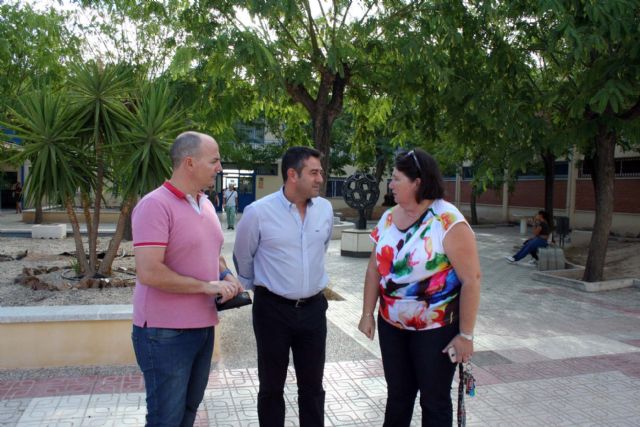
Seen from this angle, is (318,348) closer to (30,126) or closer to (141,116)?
(141,116)

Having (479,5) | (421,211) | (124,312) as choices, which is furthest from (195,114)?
(421,211)

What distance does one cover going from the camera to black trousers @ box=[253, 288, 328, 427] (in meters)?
3.02

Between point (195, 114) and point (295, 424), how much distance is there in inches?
196

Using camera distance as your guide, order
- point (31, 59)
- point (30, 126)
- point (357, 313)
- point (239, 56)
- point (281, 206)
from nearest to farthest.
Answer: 1. point (281, 206)
2. point (239, 56)
3. point (30, 126)
4. point (357, 313)
5. point (31, 59)

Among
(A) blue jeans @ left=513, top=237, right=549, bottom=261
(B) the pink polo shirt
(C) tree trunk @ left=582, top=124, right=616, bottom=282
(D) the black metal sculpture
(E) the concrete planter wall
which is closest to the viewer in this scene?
(B) the pink polo shirt

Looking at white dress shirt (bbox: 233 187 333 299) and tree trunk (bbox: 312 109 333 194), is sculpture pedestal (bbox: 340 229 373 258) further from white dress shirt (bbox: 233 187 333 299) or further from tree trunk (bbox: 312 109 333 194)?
white dress shirt (bbox: 233 187 333 299)

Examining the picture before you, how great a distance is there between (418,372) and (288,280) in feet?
2.83

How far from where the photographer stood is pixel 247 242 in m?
3.05

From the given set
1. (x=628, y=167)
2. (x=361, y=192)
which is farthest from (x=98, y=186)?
(x=628, y=167)

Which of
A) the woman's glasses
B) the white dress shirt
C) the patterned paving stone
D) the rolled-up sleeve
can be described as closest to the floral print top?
the woman's glasses

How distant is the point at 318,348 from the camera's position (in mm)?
3104

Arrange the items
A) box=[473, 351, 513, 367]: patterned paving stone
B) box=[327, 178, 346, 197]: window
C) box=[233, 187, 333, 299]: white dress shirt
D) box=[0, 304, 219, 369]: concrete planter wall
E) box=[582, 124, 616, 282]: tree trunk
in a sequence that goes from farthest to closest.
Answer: box=[327, 178, 346, 197]: window, box=[582, 124, 616, 282]: tree trunk, box=[473, 351, 513, 367]: patterned paving stone, box=[0, 304, 219, 369]: concrete planter wall, box=[233, 187, 333, 299]: white dress shirt

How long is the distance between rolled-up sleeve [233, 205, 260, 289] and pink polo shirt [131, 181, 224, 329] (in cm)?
46

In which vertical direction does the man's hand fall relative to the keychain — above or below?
above
